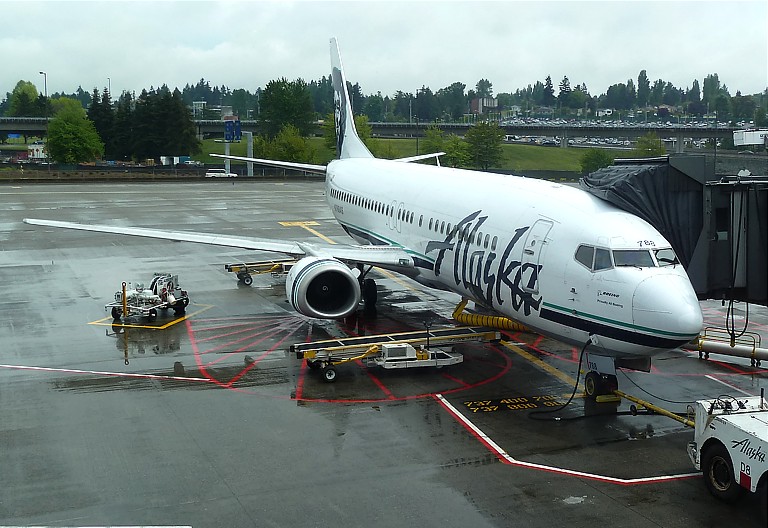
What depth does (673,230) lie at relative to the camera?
17953mm

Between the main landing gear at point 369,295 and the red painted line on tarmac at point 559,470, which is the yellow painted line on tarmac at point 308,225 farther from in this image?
the red painted line on tarmac at point 559,470

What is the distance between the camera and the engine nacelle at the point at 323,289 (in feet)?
75.1

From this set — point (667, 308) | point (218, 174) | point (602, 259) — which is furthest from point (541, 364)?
point (218, 174)

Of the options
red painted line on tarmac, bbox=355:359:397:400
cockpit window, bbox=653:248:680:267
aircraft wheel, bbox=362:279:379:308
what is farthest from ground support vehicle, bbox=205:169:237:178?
cockpit window, bbox=653:248:680:267

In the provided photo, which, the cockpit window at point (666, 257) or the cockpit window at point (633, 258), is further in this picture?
the cockpit window at point (666, 257)

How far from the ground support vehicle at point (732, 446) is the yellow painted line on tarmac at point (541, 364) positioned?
634 cm

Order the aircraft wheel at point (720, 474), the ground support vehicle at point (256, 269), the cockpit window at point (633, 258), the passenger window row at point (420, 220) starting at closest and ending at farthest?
the aircraft wheel at point (720, 474) → the cockpit window at point (633, 258) → the passenger window row at point (420, 220) → the ground support vehicle at point (256, 269)

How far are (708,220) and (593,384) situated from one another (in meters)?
4.45

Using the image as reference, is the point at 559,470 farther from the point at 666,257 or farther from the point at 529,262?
the point at 529,262

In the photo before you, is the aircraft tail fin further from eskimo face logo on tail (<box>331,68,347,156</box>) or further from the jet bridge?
the jet bridge

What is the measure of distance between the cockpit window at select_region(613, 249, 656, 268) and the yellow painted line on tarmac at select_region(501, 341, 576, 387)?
4927 millimetres

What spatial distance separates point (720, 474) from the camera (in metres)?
13.9

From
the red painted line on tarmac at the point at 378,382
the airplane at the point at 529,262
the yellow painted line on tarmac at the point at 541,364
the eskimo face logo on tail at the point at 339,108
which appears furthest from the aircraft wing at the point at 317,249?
the eskimo face logo on tail at the point at 339,108

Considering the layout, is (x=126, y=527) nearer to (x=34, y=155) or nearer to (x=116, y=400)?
(x=116, y=400)
